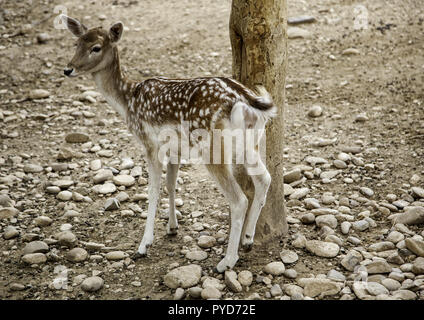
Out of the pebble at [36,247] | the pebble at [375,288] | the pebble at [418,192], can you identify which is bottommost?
the pebble at [36,247]

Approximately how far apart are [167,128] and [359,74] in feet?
15.6

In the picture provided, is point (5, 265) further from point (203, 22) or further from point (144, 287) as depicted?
point (203, 22)

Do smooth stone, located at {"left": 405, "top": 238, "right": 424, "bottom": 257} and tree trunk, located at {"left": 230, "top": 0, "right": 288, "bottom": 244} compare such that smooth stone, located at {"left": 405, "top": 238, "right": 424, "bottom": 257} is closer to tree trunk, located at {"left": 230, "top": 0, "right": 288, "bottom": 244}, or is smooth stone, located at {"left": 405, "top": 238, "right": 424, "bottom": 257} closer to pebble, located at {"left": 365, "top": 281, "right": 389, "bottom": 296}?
pebble, located at {"left": 365, "top": 281, "right": 389, "bottom": 296}

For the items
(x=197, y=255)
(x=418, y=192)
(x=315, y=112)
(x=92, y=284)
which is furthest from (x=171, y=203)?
(x=315, y=112)

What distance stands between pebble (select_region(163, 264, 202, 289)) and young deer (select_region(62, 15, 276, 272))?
0.70ft

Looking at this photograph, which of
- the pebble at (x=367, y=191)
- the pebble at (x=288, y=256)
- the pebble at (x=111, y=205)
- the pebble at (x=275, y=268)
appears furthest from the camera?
the pebble at (x=111, y=205)

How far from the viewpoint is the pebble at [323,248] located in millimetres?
4508

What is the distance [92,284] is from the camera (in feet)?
14.1

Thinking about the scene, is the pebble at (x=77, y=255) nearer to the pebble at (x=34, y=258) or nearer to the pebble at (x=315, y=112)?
the pebble at (x=34, y=258)

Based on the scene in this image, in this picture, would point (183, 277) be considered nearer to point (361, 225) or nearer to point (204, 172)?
point (361, 225)

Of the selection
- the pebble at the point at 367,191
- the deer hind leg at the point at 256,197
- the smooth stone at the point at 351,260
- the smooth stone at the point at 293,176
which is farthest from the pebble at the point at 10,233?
the pebble at the point at 367,191

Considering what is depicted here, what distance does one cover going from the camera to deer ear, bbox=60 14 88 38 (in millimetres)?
5160

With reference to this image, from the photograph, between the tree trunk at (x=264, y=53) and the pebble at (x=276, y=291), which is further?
the tree trunk at (x=264, y=53)

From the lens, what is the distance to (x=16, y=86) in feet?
29.2
